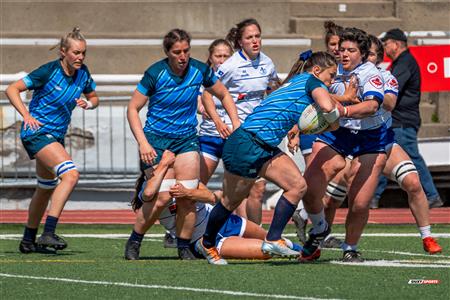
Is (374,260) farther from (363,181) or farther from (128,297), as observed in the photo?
(128,297)

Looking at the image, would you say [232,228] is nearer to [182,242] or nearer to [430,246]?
[182,242]

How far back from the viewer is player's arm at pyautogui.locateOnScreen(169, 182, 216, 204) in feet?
35.7

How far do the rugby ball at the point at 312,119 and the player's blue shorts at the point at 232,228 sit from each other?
141cm

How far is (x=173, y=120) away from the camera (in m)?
11.1

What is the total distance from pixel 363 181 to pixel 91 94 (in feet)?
10.1

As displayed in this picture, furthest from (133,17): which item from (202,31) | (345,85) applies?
(345,85)

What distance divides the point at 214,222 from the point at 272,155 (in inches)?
27.6

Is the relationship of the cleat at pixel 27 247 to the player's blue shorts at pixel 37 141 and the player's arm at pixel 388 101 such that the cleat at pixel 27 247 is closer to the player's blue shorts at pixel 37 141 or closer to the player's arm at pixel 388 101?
the player's blue shorts at pixel 37 141

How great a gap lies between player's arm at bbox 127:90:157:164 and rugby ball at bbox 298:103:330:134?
1269 millimetres

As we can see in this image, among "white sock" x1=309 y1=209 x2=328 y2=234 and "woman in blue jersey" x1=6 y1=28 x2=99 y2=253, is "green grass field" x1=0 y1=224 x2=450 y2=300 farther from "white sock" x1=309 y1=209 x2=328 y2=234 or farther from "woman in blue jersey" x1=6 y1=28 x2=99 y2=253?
"woman in blue jersey" x1=6 y1=28 x2=99 y2=253

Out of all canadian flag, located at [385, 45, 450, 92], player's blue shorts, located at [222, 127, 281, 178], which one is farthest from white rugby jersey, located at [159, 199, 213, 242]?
canadian flag, located at [385, 45, 450, 92]

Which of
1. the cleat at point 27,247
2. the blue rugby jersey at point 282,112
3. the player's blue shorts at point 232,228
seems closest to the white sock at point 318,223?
the player's blue shorts at point 232,228

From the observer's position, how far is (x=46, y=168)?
12.2m

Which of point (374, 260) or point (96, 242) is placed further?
point (96, 242)
